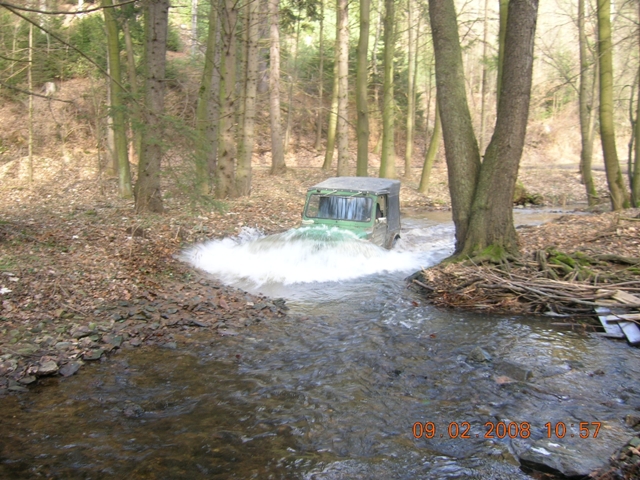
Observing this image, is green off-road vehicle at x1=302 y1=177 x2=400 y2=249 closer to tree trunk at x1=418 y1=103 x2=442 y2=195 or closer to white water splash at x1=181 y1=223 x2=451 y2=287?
white water splash at x1=181 y1=223 x2=451 y2=287

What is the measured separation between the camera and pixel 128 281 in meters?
8.45

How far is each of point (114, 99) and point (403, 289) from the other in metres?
10.6

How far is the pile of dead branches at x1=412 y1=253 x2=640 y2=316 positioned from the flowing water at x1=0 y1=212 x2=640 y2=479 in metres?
0.39

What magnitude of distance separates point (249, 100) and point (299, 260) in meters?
8.01

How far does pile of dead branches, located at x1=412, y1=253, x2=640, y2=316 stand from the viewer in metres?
7.66

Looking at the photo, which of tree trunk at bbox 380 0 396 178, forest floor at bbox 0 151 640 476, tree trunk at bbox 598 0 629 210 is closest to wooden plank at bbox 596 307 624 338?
forest floor at bbox 0 151 640 476

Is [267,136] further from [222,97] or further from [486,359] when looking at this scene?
[486,359]

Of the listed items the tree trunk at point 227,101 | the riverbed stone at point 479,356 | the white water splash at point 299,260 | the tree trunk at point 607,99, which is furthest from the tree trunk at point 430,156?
the riverbed stone at point 479,356

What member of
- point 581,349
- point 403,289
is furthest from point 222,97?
point 581,349

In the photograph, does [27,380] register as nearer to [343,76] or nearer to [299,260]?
[299,260]

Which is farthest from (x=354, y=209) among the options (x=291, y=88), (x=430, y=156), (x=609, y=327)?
(x=291, y=88)

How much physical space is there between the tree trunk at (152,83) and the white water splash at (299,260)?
2455 mm

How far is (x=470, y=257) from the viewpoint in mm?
9391

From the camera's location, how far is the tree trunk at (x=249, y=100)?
52.9 ft
